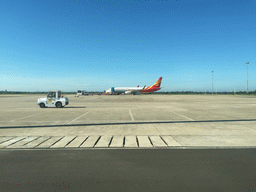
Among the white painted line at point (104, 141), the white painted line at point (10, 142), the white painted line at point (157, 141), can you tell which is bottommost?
the white painted line at point (157, 141)

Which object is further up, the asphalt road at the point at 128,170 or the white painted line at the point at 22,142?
the white painted line at the point at 22,142

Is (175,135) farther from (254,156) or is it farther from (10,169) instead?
(10,169)

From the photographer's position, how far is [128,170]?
5.00 metres

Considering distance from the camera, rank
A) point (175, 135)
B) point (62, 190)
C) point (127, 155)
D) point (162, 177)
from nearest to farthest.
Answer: point (62, 190) < point (162, 177) < point (127, 155) < point (175, 135)

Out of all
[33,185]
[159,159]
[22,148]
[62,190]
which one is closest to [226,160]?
[159,159]

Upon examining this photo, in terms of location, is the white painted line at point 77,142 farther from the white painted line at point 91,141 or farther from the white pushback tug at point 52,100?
the white pushback tug at point 52,100

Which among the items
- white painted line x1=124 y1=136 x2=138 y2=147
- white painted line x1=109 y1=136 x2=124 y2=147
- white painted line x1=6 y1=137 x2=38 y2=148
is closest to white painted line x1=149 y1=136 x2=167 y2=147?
white painted line x1=124 y1=136 x2=138 y2=147

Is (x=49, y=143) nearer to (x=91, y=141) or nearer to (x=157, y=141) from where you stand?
(x=91, y=141)

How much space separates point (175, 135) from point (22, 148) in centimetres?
701

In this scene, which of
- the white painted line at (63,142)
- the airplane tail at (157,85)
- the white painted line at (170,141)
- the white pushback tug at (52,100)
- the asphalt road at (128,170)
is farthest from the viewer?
the airplane tail at (157,85)

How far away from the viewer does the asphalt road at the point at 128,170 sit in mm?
4207

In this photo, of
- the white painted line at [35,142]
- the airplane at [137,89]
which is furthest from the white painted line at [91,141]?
the airplane at [137,89]

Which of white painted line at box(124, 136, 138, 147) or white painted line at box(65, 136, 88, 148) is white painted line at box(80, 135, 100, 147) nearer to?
white painted line at box(65, 136, 88, 148)

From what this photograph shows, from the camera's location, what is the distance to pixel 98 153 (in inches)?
249
